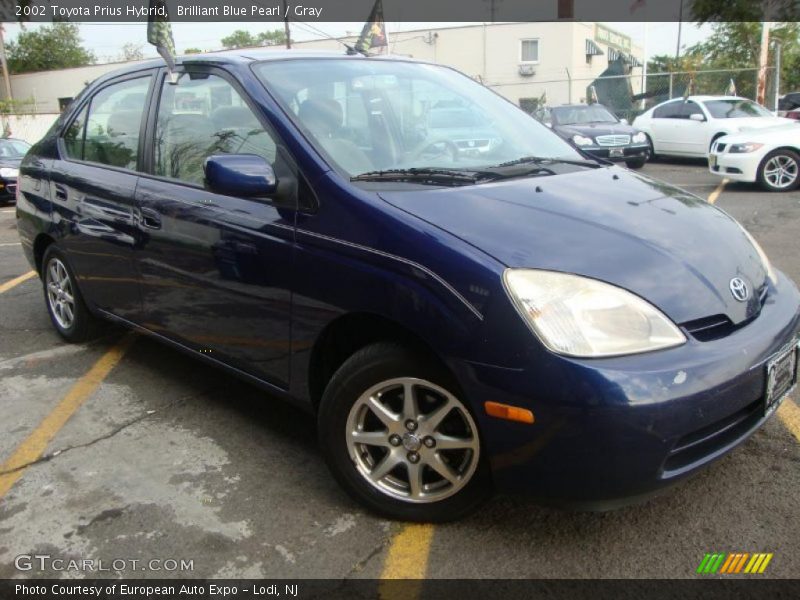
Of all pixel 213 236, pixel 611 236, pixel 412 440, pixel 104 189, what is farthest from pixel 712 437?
pixel 104 189

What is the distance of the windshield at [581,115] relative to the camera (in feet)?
50.9

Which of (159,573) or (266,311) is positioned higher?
(266,311)

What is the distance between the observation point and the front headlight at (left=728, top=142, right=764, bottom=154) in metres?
10.9

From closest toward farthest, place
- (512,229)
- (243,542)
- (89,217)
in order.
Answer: (512,229) → (243,542) → (89,217)

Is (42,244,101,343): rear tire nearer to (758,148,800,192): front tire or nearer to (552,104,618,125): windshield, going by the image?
(758,148,800,192): front tire

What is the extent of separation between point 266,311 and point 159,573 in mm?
1024

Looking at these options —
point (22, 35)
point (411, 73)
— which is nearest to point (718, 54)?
point (411, 73)

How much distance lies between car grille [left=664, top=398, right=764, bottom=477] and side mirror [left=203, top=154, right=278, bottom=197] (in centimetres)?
169

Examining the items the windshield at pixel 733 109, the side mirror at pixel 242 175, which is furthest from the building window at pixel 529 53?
the side mirror at pixel 242 175

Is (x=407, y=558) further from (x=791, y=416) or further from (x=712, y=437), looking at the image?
(x=791, y=416)

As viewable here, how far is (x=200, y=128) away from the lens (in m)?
3.39

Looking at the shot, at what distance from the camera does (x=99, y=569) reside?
95.5 inches

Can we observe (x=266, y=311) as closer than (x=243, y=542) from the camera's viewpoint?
No

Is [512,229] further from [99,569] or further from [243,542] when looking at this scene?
[99,569]
